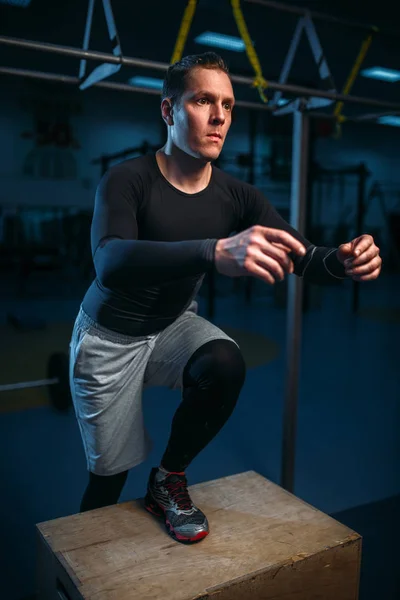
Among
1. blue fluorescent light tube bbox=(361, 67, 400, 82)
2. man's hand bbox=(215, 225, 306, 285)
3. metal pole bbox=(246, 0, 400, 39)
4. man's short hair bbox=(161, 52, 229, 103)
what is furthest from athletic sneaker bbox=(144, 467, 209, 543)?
blue fluorescent light tube bbox=(361, 67, 400, 82)

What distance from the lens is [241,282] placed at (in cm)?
830

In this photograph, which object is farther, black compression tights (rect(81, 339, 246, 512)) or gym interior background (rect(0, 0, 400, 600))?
gym interior background (rect(0, 0, 400, 600))

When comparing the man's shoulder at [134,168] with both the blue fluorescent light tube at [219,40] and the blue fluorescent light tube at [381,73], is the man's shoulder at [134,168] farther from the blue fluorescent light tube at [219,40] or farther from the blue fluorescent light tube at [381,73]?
the blue fluorescent light tube at [381,73]

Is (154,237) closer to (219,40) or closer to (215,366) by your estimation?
(215,366)

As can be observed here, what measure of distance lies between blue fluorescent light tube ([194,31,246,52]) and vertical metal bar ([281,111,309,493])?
5207mm

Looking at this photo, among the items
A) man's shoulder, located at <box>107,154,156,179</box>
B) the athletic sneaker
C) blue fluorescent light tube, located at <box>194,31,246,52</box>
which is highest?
blue fluorescent light tube, located at <box>194,31,246,52</box>

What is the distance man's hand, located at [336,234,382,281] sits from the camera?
114 centimetres

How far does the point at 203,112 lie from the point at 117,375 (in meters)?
0.65

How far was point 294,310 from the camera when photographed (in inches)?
74.9

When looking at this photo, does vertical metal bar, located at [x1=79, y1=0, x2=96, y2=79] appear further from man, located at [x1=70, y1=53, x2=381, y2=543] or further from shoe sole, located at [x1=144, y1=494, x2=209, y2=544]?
shoe sole, located at [x1=144, y1=494, x2=209, y2=544]

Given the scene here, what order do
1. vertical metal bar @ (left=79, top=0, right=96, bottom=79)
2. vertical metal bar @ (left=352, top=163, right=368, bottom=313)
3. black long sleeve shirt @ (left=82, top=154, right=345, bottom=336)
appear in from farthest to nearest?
vertical metal bar @ (left=352, top=163, right=368, bottom=313) → vertical metal bar @ (left=79, top=0, right=96, bottom=79) → black long sleeve shirt @ (left=82, top=154, right=345, bottom=336)

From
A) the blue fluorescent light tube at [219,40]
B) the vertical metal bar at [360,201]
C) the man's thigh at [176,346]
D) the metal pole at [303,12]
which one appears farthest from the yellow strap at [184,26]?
the blue fluorescent light tube at [219,40]

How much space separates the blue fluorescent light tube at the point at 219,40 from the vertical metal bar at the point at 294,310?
17.1 ft

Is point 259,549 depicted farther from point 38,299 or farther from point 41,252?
point 41,252
